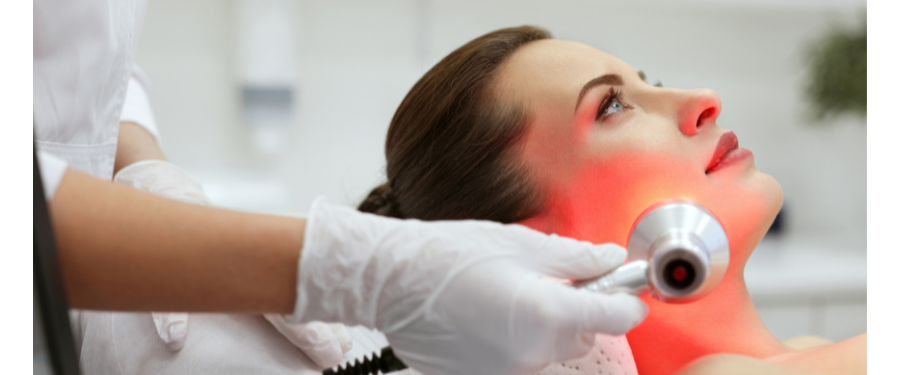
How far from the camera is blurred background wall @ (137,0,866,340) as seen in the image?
2.04 metres

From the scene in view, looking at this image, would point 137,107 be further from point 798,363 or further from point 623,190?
point 798,363

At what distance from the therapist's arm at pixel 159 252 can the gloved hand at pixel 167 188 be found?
31 centimetres

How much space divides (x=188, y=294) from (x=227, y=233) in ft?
0.22

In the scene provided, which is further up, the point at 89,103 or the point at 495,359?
the point at 89,103

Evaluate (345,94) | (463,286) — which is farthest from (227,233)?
(345,94)

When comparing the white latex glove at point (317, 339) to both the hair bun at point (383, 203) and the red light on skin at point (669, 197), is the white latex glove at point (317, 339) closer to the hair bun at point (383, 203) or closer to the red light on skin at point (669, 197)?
the hair bun at point (383, 203)

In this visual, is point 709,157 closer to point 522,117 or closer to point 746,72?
point 522,117

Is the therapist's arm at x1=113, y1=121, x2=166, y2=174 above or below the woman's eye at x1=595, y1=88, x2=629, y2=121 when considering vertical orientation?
below

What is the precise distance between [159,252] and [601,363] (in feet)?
2.08

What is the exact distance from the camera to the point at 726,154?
96 cm

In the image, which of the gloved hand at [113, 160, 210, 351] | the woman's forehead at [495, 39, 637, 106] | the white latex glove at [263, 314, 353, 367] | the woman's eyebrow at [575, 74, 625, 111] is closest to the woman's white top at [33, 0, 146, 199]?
the gloved hand at [113, 160, 210, 351]

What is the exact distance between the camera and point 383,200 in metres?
1.15

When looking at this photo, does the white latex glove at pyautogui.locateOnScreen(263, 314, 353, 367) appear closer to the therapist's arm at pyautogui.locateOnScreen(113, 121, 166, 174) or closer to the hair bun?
the hair bun

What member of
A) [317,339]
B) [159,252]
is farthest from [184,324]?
[159,252]
